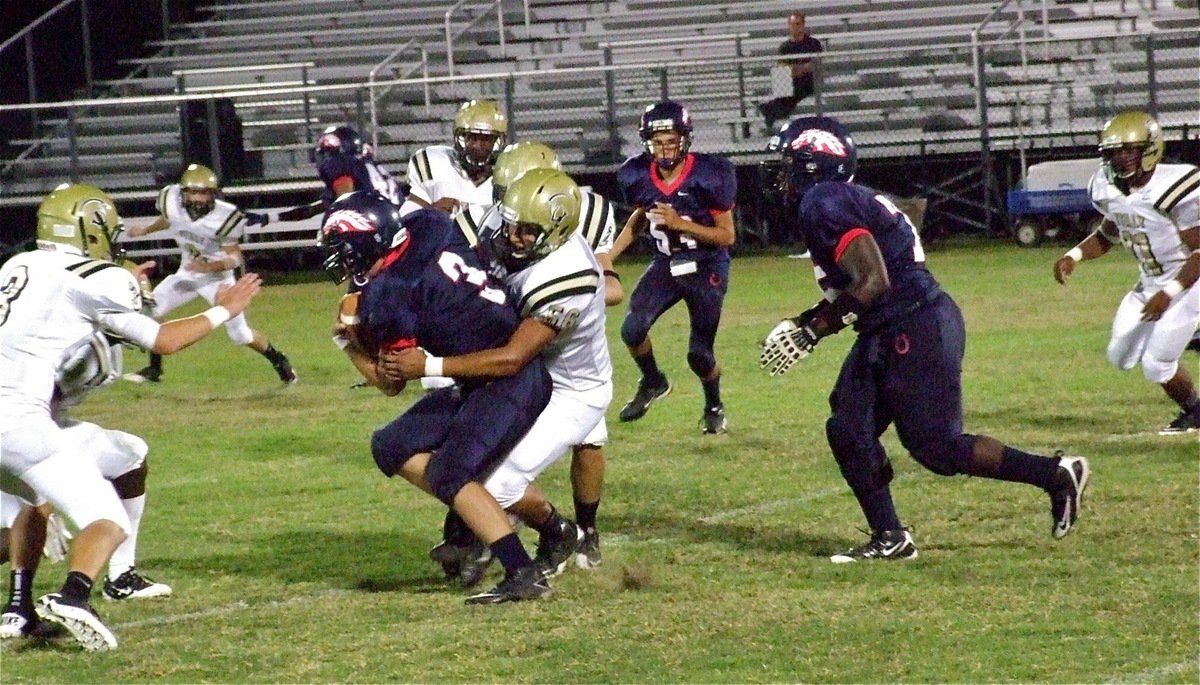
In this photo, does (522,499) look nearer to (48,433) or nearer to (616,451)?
(48,433)

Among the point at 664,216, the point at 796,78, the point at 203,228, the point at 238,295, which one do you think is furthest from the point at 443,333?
the point at 796,78

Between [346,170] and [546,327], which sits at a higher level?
[346,170]

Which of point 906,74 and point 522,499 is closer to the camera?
point 522,499

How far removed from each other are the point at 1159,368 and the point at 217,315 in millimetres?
4674

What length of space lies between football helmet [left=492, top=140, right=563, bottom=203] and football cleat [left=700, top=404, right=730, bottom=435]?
2.89 metres

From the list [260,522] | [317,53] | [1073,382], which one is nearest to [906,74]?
[317,53]

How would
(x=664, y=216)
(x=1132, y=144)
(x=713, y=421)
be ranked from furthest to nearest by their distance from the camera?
(x=713, y=421) → (x=664, y=216) → (x=1132, y=144)

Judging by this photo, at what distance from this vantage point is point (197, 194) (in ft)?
41.2

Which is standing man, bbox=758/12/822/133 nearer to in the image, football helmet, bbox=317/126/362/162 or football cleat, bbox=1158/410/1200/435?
football helmet, bbox=317/126/362/162

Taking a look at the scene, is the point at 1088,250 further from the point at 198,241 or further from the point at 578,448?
the point at 198,241

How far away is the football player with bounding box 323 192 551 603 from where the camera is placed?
5.58 meters

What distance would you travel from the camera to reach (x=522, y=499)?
6.01 m

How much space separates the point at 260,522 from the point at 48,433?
2160 mm

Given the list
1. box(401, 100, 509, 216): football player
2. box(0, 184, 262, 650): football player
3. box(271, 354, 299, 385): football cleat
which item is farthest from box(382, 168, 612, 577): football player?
box(271, 354, 299, 385): football cleat
